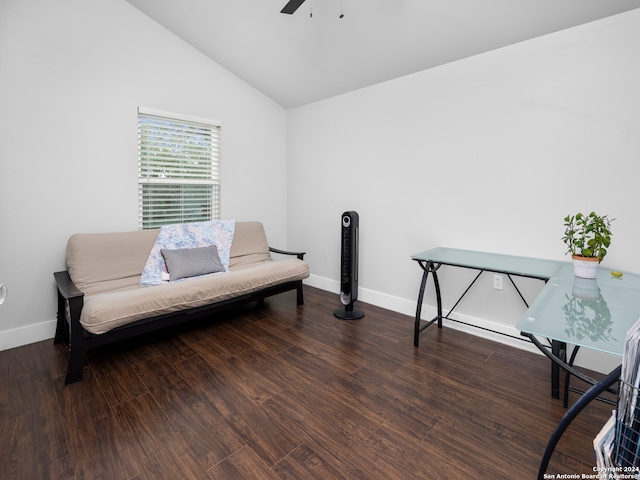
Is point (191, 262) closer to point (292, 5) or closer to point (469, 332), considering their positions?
point (292, 5)

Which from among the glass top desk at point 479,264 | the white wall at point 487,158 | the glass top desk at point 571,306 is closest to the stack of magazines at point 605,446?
the glass top desk at point 571,306

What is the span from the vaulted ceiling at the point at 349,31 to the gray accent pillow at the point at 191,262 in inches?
80.5

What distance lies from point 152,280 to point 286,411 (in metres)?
Answer: 1.73

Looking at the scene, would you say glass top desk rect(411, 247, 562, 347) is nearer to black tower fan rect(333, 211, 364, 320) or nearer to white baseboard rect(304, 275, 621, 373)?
white baseboard rect(304, 275, 621, 373)

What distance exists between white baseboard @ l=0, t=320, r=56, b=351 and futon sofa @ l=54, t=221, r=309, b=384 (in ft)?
0.49

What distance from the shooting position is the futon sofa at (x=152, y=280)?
79.9 inches

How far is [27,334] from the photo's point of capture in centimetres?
250

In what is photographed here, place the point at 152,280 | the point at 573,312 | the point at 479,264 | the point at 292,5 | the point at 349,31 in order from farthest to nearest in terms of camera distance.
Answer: the point at 152,280
the point at 349,31
the point at 479,264
the point at 292,5
the point at 573,312

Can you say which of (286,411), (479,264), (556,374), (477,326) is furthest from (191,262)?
(556,374)

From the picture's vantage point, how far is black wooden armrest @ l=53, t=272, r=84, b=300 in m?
2.01

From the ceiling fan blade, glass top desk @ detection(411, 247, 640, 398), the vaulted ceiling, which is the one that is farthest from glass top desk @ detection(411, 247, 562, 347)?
the ceiling fan blade

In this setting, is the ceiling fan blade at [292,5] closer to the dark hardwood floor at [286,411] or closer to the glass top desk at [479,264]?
the glass top desk at [479,264]

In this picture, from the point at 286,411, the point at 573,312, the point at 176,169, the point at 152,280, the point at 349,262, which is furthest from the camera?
the point at 176,169

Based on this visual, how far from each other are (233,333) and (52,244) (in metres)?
1.65
